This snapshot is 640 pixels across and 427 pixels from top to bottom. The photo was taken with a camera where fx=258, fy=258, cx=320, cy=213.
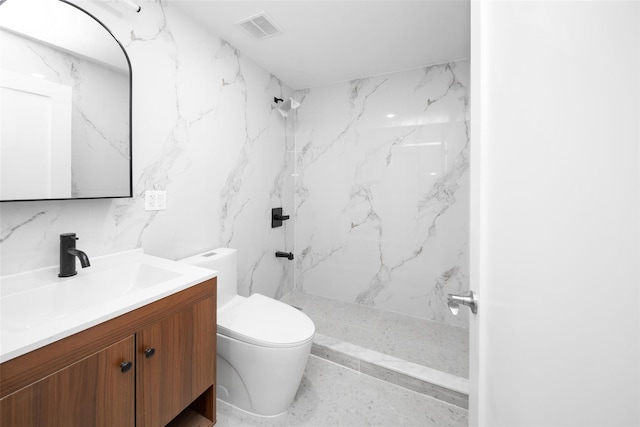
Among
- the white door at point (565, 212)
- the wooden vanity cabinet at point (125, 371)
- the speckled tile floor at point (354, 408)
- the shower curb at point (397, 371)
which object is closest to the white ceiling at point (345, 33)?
the white door at point (565, 212)

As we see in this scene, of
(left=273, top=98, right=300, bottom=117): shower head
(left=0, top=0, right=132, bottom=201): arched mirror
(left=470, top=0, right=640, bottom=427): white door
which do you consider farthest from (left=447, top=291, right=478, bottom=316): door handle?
(left=273, top=98, right=300, bottom=117): shower head

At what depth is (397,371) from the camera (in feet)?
4.97

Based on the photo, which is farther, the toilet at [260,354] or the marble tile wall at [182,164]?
the toilet at [260,354]

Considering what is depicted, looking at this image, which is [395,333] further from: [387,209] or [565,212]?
[565,212]

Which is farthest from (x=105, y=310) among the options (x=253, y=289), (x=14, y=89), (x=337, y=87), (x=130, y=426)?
(x=337, y=87)

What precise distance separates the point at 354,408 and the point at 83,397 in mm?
1198

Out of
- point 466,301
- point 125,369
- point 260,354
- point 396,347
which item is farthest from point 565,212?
point 396,347

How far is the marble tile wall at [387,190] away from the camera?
2.06 m

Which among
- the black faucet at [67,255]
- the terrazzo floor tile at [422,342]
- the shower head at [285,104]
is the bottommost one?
the terrazzo floor tile at [422,342]

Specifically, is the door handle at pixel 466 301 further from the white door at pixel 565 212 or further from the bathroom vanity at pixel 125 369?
the bathroom vanity at pixel 125 369

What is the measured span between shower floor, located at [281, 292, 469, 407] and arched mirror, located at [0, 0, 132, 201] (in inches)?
62.5

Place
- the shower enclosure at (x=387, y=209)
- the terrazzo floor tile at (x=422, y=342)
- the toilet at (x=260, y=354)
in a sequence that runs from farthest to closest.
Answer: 1. the shower enclosure at (x=387, y=209)
2. the terrazzo floor tile at (x=422, y=342)
3. the toilet at (x=260, y=354)

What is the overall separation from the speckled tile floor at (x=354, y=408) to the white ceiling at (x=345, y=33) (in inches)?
86.0

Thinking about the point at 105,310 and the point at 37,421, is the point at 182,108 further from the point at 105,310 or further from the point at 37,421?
the point at 37,421
